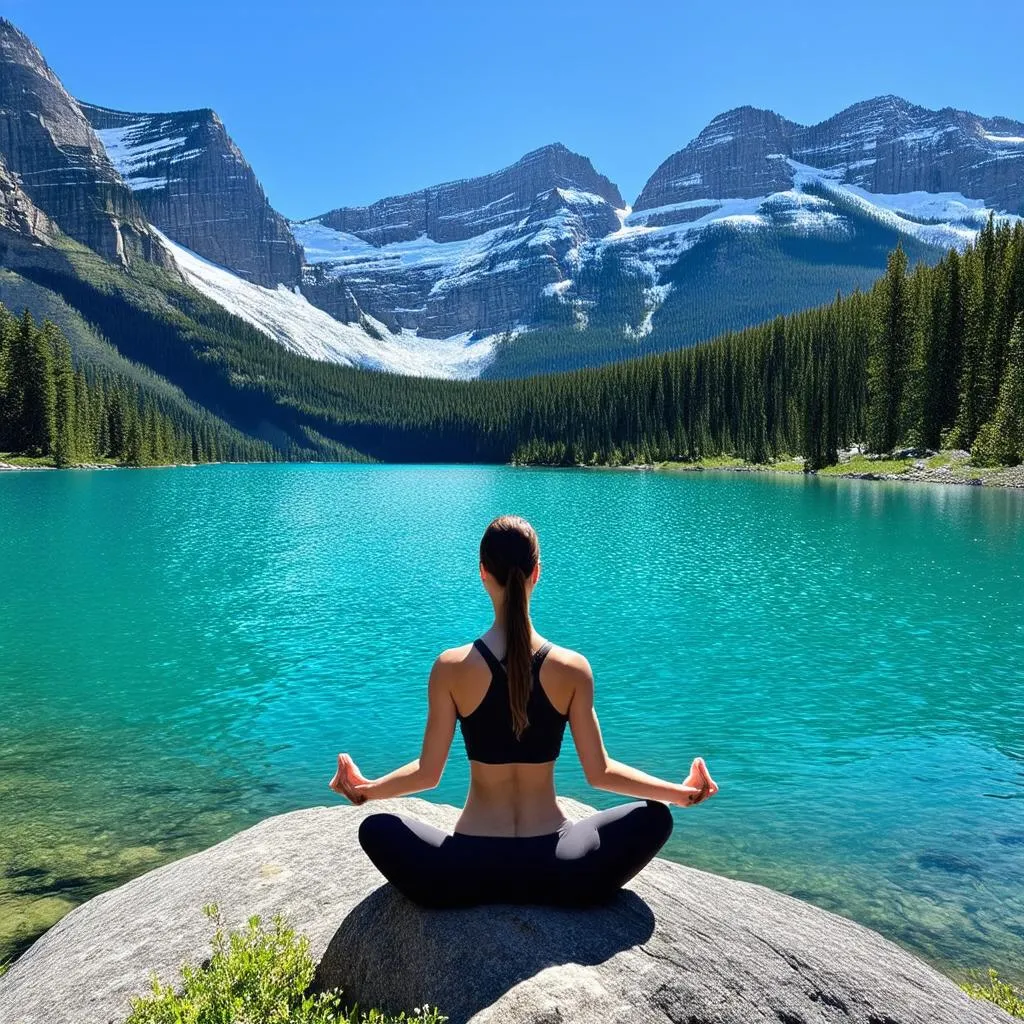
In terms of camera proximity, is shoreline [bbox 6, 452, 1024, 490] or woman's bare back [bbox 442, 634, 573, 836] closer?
woman's bare back [bbox 442, 634, 573, 836]

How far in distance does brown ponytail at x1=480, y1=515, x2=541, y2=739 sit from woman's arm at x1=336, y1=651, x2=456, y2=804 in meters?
0.38

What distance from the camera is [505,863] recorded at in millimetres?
4824

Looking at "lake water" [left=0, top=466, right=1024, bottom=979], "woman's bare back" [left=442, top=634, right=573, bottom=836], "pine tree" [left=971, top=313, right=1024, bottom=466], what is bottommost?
"lake water" [left=0, top=466, right=1024, bottom=979]

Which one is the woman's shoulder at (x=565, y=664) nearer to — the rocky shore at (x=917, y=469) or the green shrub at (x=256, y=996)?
the green shrub at (x=256, y=996)

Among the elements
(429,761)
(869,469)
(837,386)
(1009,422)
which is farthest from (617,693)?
(837,386)

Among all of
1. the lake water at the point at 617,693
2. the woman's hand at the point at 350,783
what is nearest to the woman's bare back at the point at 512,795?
the woman's hand at the point at 350,783

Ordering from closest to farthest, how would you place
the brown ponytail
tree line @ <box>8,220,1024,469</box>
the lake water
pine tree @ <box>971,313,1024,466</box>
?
the brown ponytail
the lake water
pine tree @ <box>971,313,1024,466</box>
tree line @ <box>8,220,1024,469</box>

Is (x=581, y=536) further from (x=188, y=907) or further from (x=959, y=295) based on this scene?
(x=959, y=295)

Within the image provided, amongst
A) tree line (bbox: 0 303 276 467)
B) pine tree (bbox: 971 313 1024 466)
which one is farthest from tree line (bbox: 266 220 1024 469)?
tree line (bbox: 0 303 276 467)

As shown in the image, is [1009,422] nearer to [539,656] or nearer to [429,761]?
[539,656]

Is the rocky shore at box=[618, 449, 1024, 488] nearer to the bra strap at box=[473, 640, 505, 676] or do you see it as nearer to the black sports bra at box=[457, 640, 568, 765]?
the black sports bra at box=[457, 640, 568, 765]

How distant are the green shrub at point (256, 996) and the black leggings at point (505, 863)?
2.22ft

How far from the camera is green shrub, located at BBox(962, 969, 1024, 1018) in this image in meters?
7.13

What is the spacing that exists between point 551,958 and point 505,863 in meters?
0.56
